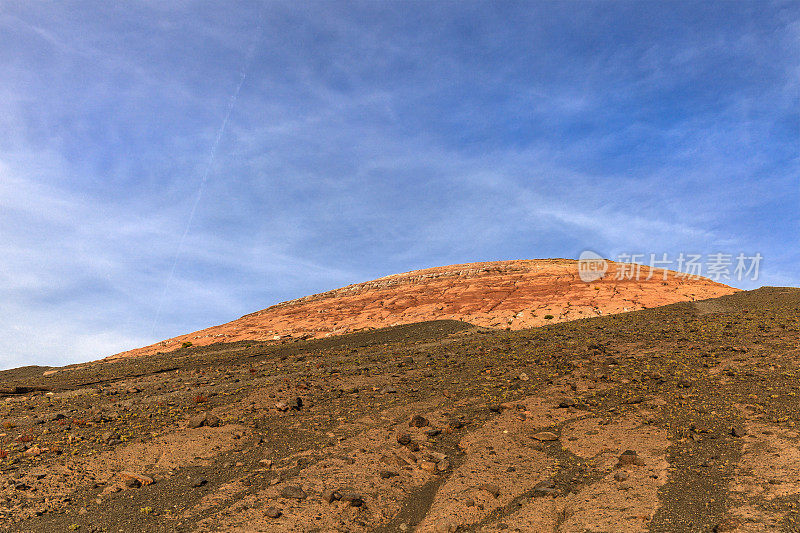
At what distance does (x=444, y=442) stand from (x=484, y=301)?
13.4 metres

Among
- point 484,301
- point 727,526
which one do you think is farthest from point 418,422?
point 484,301

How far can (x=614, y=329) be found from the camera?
52.1 ft

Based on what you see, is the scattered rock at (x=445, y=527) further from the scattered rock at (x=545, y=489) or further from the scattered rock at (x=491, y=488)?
the scattered rock at (x=545, y=489)

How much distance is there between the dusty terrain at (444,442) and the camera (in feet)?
22.8

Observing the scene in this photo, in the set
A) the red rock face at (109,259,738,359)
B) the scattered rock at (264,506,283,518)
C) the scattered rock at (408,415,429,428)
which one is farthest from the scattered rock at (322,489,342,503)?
the red rock face at (109,259,738,359)

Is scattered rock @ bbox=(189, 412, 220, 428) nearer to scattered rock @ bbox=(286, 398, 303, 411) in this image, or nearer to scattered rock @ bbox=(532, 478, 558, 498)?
scattered rock @ bbox=(286, 398, 303, 411)

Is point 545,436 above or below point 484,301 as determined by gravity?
below

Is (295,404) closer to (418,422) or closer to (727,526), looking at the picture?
(418,422)

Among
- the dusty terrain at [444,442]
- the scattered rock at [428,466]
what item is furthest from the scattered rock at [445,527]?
the scattered rock at [428,466]

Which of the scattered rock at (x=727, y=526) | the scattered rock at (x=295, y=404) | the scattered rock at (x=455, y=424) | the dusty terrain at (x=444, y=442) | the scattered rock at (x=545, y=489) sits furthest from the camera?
the scattered rock at (x=295, y=404)

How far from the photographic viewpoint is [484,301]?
22.1 m

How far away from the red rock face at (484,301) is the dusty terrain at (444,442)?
4.42 meters

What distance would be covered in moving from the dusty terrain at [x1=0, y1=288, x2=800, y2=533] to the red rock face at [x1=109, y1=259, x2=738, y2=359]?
174 inches

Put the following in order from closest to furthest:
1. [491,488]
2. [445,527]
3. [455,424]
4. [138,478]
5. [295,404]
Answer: [445,527] < [491,488] < [138,478] < [455,424] < [295,404]
